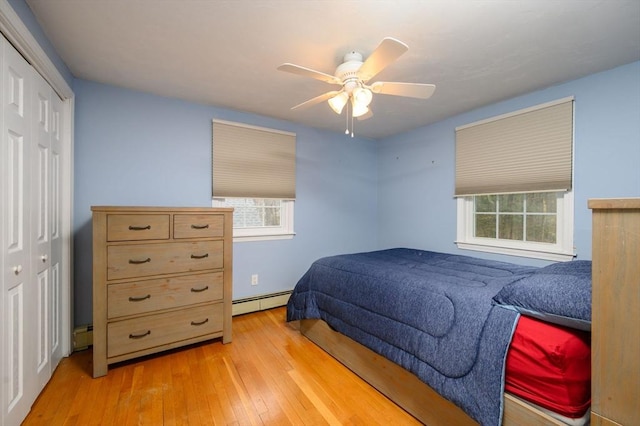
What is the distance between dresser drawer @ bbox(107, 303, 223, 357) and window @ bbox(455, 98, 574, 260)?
8.72ft

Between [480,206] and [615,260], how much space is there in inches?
92.2

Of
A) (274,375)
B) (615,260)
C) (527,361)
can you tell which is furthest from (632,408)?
(274,375)

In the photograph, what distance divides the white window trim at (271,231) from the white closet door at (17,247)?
59.4 inches

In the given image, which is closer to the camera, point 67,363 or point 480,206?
point 67,363

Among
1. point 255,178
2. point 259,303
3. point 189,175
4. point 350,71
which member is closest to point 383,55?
point 350,71

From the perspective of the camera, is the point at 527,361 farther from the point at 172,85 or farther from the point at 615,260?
the point at 172,85

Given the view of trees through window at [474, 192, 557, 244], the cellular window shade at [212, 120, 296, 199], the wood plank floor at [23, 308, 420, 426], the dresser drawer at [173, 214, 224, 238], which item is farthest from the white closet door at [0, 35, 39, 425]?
the view of trees through window at [474, 192, 557, 244]

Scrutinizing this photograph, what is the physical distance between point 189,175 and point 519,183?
10.4ft

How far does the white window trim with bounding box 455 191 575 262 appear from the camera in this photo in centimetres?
228

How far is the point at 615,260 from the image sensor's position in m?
0.83

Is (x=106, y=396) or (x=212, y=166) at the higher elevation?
(x=212, y=166)

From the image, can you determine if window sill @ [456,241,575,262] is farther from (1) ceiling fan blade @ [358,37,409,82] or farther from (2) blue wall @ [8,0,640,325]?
(1) ceiling fan blade @ [358,37,409,82]

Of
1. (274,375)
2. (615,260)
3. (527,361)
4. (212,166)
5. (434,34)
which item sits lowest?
(274,375)

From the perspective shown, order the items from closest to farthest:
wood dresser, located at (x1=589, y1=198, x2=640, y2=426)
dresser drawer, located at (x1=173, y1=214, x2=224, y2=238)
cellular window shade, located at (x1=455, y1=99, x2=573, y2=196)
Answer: wood dresser, located at (x1=589, y1=198, x2=640, y2=426) → dresser drawer, located at (x1=173, y1=214, x2=224, y2=238) → cellular window shade, located at (x1=455, y1=99, x2=573, y2=196)
